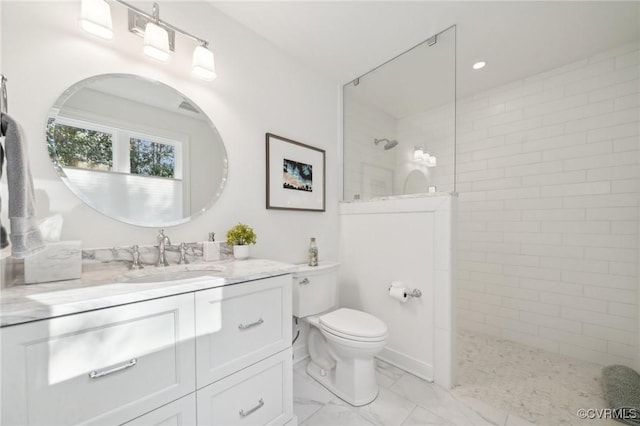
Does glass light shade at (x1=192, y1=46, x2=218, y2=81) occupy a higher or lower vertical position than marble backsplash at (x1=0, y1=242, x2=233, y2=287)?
higher

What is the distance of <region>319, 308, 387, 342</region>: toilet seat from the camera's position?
5.08 feet

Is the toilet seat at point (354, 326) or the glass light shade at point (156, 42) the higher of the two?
the glass light shade at point (156, 42)

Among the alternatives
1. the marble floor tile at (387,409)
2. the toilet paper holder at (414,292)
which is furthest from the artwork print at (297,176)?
the marble floor tile at (387,409)

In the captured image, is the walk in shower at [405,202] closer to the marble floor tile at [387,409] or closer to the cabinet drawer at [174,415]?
the marble floor tile at [387,409]

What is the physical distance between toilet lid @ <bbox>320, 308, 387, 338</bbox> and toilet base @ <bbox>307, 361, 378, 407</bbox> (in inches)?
16.5

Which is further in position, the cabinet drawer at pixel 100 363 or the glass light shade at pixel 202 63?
the glass light shade at pixel 202 63

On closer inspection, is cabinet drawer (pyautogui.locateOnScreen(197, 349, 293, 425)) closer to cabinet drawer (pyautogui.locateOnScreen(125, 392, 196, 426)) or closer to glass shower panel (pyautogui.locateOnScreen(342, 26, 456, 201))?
cabinet drawer (pyautogui.locateOnScreen(125, 392, 196, 426))

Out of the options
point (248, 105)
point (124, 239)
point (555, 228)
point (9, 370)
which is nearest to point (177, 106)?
point (248, 105)

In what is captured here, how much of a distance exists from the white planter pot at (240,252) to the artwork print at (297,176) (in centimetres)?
63

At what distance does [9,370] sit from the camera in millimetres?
647

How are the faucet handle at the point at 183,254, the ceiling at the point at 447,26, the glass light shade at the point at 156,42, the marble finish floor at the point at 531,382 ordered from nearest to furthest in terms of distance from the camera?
the glass light shade at the point at 156,42, the faucet handle at the point at 183,254, the marble finish floor at the point at 531,382, the ceiling at the point at 447,26

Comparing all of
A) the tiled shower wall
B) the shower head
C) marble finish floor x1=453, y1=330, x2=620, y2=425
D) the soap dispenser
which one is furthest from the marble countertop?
the tiled shower wall

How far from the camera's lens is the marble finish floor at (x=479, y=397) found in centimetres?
146

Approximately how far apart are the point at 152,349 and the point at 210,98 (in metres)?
1.40
